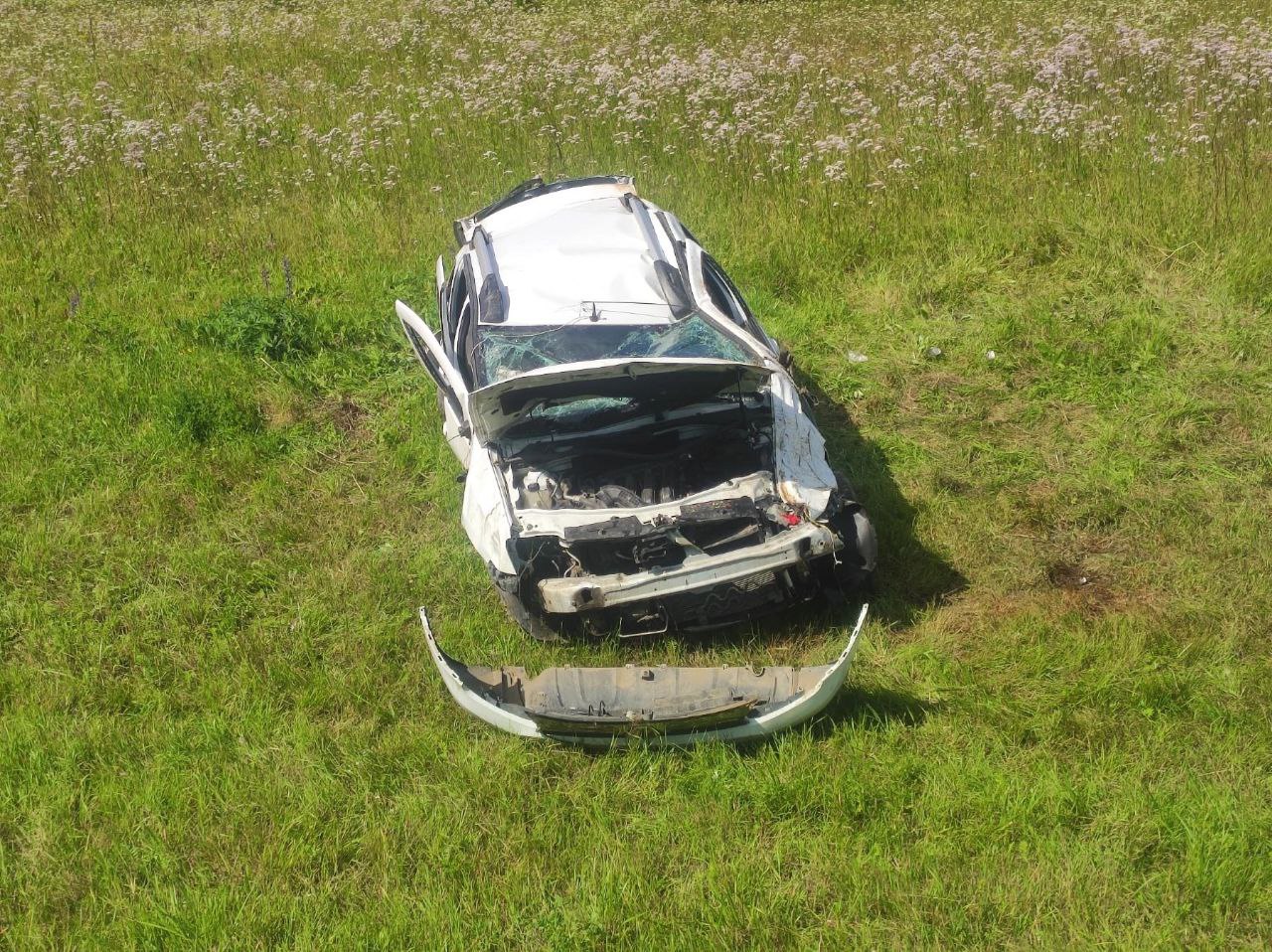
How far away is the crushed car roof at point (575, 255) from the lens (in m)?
6.24

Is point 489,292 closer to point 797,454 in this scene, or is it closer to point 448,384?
point 448,384

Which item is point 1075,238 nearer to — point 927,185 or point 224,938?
point 927,185

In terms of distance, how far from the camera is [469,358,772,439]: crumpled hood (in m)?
5.22

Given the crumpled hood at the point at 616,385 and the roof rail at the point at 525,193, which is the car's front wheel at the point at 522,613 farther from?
the roof rail at the point at 525,193

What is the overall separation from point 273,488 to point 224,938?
353cm

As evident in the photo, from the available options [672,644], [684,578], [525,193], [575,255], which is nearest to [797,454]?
[684,578]

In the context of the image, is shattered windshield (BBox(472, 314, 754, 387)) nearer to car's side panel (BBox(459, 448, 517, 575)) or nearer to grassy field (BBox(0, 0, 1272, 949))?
car's side panel (BBox(459, 448, 517, 575))

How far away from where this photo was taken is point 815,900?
427 centimetres

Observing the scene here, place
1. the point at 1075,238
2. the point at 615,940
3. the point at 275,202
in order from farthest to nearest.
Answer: the point at 275,202 → the point at 1075,238 → the point at 615,940

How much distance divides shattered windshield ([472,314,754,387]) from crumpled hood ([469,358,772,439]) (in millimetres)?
180

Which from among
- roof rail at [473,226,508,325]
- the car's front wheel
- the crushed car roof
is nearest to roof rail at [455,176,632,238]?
the crushed car roof

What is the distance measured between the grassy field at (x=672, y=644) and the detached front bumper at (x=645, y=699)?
16cm

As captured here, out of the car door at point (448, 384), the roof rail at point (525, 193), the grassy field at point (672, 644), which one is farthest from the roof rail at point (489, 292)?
the grassy field at point (672, 644)

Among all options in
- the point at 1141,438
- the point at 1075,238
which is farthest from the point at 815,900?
the point at 1075,238
